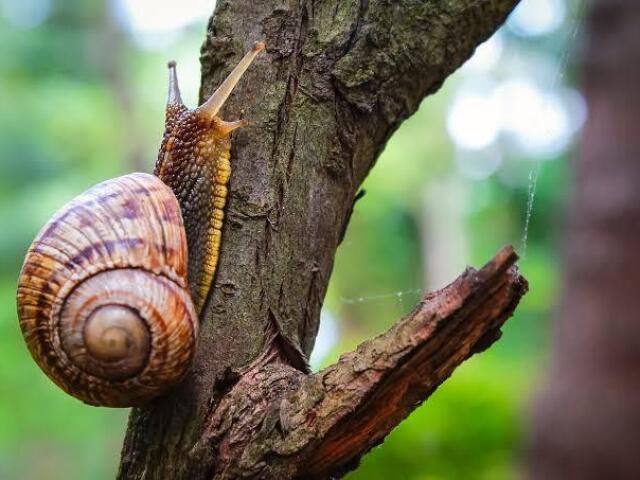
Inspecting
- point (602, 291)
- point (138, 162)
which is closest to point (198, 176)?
point (602, 291)

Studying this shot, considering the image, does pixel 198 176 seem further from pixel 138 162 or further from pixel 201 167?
pixel 138 162

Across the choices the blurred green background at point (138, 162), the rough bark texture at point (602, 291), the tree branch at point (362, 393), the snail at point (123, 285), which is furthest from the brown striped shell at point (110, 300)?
the blurred green background at point (138, 162)

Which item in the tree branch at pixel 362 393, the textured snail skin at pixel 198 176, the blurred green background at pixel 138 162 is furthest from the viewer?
the blurred green background at pixel 138 162

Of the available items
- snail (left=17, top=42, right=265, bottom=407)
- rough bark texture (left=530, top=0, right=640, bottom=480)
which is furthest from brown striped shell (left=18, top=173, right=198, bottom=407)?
rough bark texture (left=530, top=0, right=640, bottom=480)

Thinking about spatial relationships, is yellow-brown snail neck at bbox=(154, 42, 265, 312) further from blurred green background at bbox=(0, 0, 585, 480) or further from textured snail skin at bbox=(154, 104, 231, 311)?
blurred green background at bbox=(0, 0, 585, 480)

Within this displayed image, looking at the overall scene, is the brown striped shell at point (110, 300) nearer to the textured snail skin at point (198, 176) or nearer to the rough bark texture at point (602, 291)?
the textured snail skin at point (198, 176)

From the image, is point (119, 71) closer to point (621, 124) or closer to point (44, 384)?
point (44, 384)

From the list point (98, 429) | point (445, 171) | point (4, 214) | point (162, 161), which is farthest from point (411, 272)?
point (162, 161)
